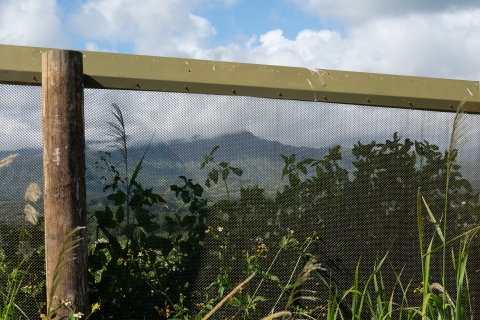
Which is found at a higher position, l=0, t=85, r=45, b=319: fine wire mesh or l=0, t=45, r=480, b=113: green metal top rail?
l=0, t=45, r=480, b=113: green metal top rail

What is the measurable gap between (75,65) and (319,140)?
4.65ft

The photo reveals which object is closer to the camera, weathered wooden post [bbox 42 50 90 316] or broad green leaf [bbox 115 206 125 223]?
weathered wooden post [bbox 42 50 90 316]

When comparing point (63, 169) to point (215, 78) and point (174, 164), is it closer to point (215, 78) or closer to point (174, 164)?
point (174, 164)

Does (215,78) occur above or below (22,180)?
above

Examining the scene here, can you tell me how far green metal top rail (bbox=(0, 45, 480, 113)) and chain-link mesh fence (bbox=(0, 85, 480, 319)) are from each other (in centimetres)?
6

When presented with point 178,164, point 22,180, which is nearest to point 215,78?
point 178,164

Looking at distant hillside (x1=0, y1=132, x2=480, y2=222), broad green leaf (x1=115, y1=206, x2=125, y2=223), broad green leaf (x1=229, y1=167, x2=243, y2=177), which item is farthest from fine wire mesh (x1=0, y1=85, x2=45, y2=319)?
broad green leaf (x1=229, y1=167, x2=243, y2=177)

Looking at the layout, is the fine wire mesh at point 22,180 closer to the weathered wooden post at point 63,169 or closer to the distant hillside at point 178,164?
the distant hillside at point 178,164

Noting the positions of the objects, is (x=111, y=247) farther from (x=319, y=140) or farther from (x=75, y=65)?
(x=319, y=140)

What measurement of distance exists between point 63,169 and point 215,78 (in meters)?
0.96

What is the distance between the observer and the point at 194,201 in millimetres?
3115

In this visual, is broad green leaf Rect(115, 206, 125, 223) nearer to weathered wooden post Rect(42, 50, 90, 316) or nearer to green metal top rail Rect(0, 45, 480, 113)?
weathered wooden post Rect(42, 50, 90, 316)

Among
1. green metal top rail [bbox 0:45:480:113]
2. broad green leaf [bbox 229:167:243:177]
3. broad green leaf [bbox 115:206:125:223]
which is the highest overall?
green metal top rail [bbox 0:45:480:113]

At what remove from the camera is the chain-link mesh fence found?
3.09 m
